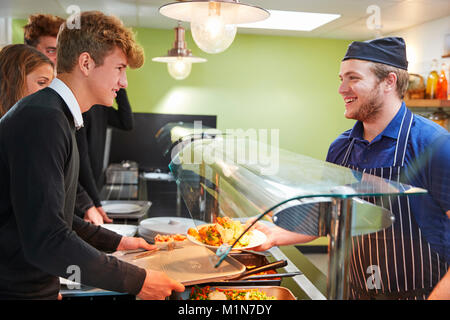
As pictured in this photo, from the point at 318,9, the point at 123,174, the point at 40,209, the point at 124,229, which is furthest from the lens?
the point at 123,174

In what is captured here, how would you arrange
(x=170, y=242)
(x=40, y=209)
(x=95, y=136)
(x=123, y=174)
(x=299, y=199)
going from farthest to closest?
1. (x=123, y=174)
2. (x=95, y=136)
3. (x=170, y=242)
4. (x=40, y=209)
5. (x=299, y=199)

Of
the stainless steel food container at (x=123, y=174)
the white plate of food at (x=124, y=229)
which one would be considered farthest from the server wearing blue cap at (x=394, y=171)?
the stainless steel food container at (x=123, y=174)

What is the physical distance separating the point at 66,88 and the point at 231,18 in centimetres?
98

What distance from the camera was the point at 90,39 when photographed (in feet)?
4.37

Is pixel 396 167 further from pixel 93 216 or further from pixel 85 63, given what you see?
pixel 93 216

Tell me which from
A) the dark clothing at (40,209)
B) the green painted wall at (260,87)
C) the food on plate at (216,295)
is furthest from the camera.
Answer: the green painted wall at (260,87)

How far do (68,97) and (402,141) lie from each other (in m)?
1.14

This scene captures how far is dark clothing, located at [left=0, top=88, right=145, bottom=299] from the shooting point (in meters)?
1.09

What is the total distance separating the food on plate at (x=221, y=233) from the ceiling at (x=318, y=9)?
3.12m

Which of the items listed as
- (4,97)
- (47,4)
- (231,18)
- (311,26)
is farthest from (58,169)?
(311,26)

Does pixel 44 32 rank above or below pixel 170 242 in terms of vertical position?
above

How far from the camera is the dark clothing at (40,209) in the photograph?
3.57 ft

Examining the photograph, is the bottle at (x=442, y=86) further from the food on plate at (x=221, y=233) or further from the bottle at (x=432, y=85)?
the food on plate at (x=221, y=233)

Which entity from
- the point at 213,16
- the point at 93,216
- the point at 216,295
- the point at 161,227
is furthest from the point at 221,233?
the point at 93,216
